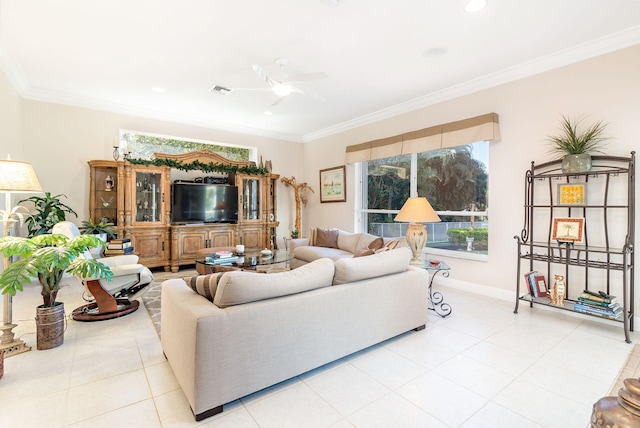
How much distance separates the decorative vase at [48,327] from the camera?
2.39 metres

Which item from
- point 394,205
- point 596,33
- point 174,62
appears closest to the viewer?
point 596,33

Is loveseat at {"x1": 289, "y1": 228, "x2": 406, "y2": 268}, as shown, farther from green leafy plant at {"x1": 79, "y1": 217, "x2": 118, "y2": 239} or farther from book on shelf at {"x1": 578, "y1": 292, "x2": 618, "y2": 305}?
green leafy plant at {"x1": 79, "y1": 217, "x2": 118, "y2": 239}

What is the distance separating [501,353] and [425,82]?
3310 mm

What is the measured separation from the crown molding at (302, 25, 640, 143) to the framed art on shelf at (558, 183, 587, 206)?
4.43 ft

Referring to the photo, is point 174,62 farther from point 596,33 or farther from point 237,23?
point 596,33

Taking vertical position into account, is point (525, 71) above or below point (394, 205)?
above

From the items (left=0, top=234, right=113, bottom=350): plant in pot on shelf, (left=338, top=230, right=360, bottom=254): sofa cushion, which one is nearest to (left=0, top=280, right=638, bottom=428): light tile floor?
(left=0, top=234, right=113, bottom=350): plant in pot on shelf

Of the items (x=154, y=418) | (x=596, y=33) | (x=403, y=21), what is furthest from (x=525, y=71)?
(x=154, y=418)

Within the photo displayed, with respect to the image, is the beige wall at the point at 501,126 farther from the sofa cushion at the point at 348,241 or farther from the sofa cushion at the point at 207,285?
the sofa cushion at the point at 207,285

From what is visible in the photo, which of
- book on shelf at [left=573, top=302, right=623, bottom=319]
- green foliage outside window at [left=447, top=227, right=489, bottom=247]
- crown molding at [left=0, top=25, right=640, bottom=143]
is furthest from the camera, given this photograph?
green foliage outside window at [left=447, top=227, right=489, bottom=247]

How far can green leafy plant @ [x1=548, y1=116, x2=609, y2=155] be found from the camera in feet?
9.91

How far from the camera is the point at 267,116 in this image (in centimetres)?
556

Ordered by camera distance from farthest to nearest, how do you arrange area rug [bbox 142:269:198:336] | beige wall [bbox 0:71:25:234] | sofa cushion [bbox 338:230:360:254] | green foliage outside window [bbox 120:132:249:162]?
green foliage outside window [bbox 120:132:249:162] < sofa cushion [bbox 338:230:360:254] < beige wall [bbox 0:71:25:234] < area rug [bbox 142:269:198:336]

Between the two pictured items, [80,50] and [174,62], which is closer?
[80,50]
